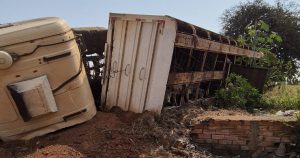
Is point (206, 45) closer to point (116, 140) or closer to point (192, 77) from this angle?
point (192, 77)

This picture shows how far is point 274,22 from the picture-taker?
84.0ft

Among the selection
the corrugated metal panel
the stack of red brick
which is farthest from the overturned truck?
the stack of red brick

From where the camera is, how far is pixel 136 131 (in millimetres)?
5691

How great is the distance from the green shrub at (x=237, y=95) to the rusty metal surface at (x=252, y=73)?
2.61 feet

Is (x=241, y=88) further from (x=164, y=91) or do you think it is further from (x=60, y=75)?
(x=60, y=75)

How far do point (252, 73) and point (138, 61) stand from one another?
482cm

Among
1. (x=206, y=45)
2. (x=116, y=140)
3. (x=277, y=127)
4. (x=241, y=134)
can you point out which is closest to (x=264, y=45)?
(x=206, y=45)

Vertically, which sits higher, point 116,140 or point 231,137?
point 116,140

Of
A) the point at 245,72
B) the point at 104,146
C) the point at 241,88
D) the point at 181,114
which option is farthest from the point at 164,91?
the point at 245,72

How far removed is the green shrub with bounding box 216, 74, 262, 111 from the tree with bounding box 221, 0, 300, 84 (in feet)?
47.1

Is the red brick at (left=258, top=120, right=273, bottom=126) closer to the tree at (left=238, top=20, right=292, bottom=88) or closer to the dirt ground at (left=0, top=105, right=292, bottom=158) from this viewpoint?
the dirt ground at (left=0, top=105, right=292, bottom=158)

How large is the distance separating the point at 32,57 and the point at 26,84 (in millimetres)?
354

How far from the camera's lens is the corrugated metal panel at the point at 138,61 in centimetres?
615

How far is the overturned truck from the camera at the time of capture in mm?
6168
